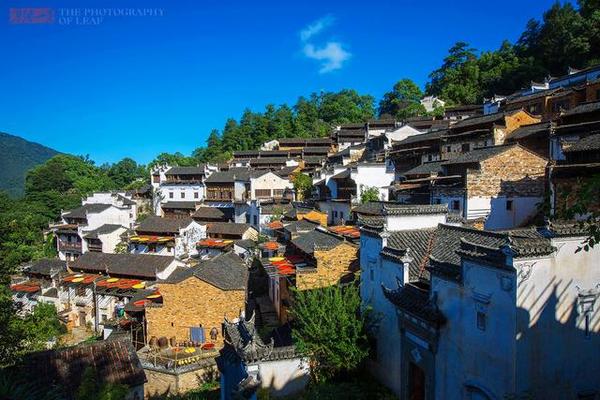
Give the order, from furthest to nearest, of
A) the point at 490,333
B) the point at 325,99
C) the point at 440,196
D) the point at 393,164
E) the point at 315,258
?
the point at 325,99, the point at 393,164, the point at 440,196, the point at 315,258, the point at 490,333

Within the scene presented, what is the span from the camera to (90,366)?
15.7 m

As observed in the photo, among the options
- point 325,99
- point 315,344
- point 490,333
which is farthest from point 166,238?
point 325,99

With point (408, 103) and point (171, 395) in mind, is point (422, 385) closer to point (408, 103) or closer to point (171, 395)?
point (171, 395)

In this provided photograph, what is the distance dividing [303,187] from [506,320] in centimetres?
3756

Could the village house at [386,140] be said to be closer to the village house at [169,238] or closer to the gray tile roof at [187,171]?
the village house at [169,238]

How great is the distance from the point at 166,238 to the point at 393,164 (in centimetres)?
2357

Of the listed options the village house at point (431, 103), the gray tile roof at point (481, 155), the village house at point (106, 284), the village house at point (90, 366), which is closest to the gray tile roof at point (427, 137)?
the gray tile roof at point (481, 155)

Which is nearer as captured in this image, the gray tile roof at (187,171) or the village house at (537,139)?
the village house at (537,139)

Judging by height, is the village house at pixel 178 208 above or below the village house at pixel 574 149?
below

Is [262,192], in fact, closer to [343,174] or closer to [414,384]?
[343,174]

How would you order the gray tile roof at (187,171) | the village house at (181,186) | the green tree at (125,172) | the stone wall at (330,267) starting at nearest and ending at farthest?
the stone wall at (330,267)
the village house at (181,186)
the gray tile roof at (187,171)
the green tree at (125,172)

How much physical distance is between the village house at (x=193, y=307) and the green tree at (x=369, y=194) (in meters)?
14.0

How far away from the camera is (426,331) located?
1079 cm

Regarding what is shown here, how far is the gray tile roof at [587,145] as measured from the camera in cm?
1856
